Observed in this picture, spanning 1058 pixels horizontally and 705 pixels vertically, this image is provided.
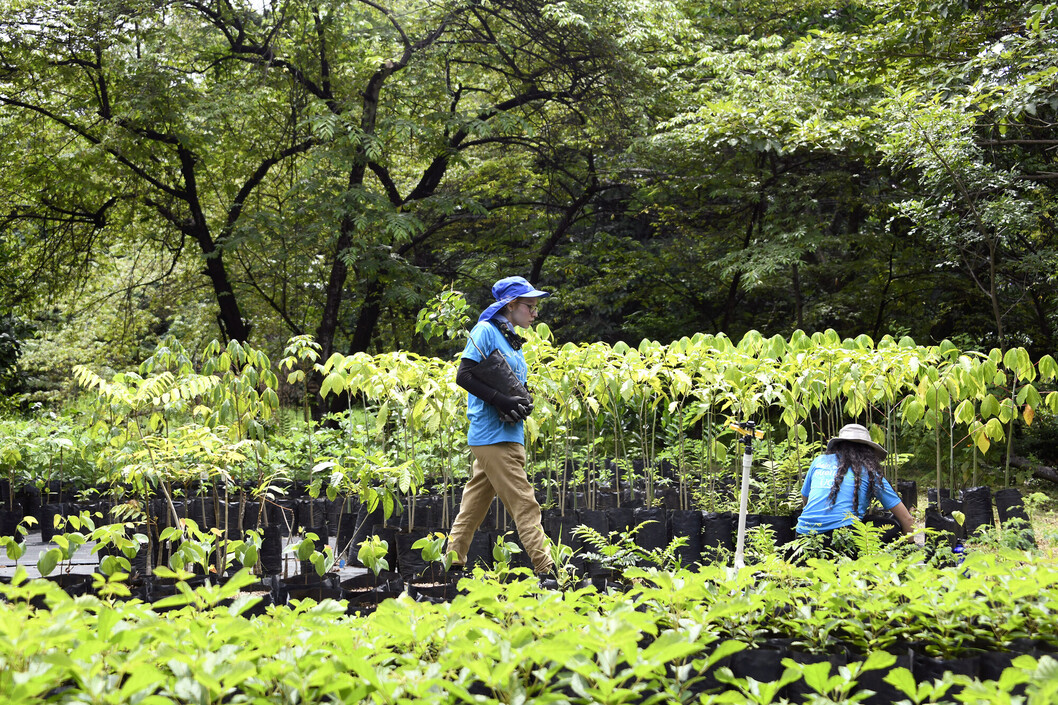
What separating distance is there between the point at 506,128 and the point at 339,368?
6260 millimetres

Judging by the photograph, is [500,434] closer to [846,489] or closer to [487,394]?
[487,394]

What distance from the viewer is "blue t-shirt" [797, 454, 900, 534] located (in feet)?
11.9

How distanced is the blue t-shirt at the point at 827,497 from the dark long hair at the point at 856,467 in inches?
0.7

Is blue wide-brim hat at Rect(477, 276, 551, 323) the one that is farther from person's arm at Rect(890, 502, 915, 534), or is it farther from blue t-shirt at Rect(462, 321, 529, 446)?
person's arm at Rect(890, 502, 915, 534)

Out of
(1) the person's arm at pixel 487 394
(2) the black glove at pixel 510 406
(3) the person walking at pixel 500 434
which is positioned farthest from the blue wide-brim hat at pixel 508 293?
(2) the black glove at pixel 510 406

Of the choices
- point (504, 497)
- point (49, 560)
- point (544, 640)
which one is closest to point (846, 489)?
point (504, 497)

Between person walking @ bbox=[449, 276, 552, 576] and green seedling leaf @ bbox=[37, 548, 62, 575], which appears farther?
person walking @ bbox=[449, 276, 552, 576]

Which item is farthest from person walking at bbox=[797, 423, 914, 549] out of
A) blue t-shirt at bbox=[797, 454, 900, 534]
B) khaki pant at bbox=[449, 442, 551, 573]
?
khaki pant at bbox=[449, 442, 551, 573]

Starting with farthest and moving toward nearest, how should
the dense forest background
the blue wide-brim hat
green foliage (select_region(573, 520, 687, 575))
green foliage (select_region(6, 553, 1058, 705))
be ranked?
the dense forest background → the blue wide-brim hat → green foliage (select_region(573, 520, 687, 575)) → green foliage (select_region(6, 553, 1058, 705))

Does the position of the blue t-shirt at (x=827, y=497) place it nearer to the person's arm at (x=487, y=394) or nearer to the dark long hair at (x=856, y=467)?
the dark long hair at (x=856, y=467)

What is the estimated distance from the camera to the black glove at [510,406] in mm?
3711

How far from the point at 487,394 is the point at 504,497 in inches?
18.9

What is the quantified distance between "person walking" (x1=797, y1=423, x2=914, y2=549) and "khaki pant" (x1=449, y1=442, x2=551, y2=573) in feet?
3.86

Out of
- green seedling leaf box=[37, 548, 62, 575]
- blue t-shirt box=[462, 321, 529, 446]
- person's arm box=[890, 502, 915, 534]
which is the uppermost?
blue t-shirt box=[462, 321, 529, 446]
